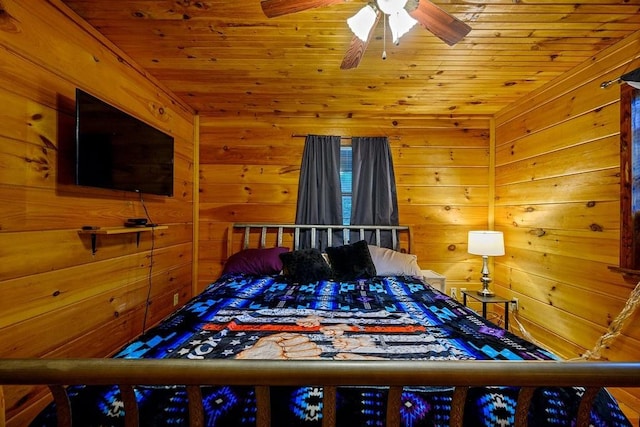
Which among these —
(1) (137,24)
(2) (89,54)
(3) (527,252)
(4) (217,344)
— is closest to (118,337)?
(4) (217,344)

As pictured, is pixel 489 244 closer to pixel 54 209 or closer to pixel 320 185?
pixel 320 185

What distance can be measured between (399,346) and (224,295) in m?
1.31

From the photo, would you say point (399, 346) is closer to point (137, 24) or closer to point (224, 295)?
point (224, 295)

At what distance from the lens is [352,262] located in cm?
288

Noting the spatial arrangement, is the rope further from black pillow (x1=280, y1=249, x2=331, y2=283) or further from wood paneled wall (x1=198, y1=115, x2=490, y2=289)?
black pillow (x1=280, y1=249, x2=331, y2=283)

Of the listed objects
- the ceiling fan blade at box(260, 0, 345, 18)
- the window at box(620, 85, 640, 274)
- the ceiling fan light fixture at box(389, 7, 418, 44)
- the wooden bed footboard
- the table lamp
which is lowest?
the wooden bed footboard

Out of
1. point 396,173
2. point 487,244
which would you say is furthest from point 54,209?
point 487,244

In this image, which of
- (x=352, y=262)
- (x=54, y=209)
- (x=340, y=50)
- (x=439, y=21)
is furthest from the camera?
(x=352, y=262)

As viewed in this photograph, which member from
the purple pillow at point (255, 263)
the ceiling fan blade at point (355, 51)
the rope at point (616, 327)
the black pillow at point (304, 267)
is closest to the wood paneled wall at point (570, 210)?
the rope at point (616, 327)

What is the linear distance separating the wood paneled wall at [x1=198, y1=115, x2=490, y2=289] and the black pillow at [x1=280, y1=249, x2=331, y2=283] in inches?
28.0

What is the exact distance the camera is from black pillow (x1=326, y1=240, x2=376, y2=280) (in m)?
2.81

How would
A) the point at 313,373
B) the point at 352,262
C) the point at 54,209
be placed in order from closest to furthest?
the point at 313,373 < the point at 54,209 < the point at 352,262

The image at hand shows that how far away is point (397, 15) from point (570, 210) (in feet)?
6.74

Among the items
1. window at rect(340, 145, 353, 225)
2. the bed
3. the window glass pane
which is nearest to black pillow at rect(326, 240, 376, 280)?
window at rect(340, 145, 353, 225)
